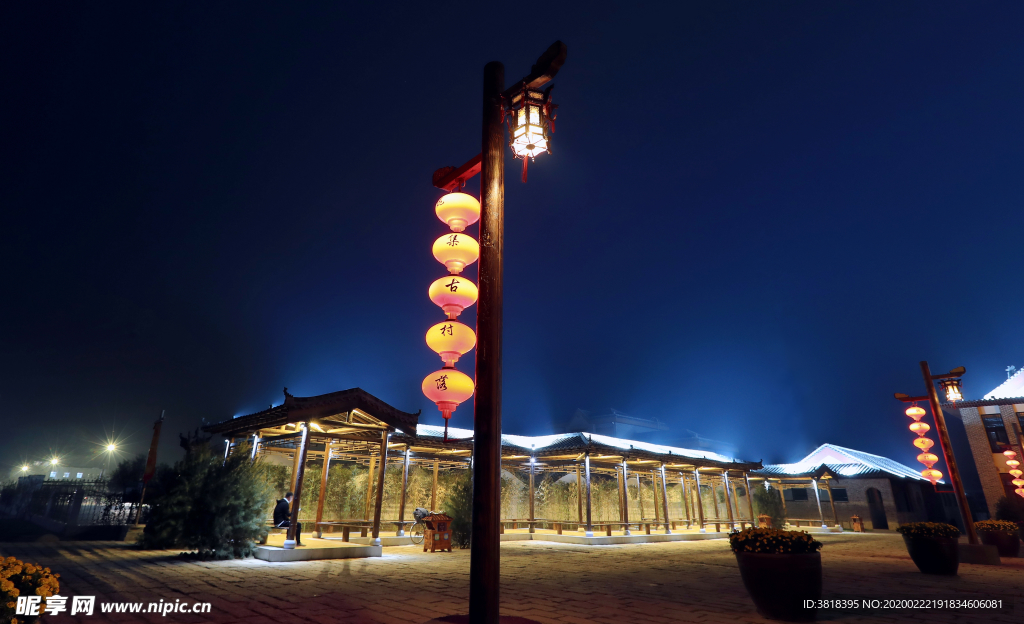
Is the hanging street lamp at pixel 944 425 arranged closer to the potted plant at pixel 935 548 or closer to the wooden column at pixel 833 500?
the potted plant at pixel 935 548

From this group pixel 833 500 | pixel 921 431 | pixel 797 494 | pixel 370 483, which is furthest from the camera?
pixel 797 494

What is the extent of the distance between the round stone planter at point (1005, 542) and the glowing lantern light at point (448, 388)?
14.3 m

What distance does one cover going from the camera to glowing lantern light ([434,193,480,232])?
549 cm

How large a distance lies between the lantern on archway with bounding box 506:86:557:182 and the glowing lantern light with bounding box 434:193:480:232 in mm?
1139

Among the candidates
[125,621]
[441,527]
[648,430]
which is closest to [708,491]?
[441,527]

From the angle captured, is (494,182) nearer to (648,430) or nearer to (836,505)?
(836,505)

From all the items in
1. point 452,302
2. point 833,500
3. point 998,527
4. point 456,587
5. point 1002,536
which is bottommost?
point 456,587

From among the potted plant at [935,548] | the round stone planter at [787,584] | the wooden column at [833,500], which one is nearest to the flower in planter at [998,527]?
the potted plant at [935,548]

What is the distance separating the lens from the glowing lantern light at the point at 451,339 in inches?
203

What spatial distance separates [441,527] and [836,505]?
29952mm

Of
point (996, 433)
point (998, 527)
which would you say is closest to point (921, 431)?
point (998, 527)

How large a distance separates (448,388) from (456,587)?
4050 millimetres

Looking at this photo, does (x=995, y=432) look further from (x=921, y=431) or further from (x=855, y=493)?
(x=921, y=431)

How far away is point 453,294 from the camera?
17.2 ft
